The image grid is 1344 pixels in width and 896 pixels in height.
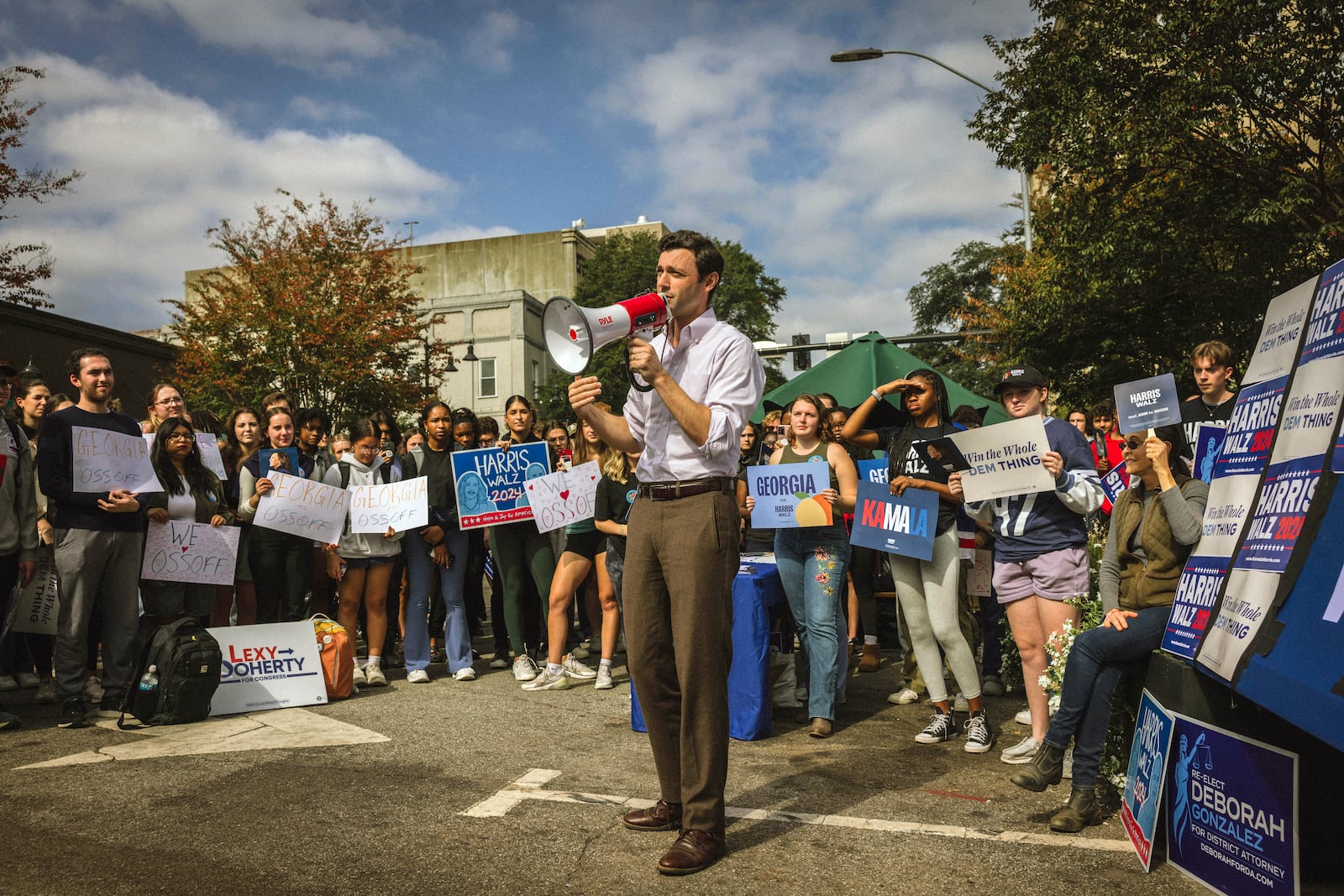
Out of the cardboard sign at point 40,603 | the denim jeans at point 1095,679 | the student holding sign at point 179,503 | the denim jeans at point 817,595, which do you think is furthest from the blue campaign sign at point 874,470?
the cardboard sign at point 40,603

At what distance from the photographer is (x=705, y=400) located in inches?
153

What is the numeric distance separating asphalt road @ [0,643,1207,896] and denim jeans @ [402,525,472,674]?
4.87ft

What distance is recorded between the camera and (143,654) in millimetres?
6098

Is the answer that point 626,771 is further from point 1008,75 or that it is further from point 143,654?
point 1008,75

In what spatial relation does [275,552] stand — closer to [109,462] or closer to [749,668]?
[109,462]

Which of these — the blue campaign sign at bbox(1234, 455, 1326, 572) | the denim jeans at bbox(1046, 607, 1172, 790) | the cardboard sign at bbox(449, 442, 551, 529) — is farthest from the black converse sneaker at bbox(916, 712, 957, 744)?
the cardboard sign at bbox(449, 442, 551, 529)

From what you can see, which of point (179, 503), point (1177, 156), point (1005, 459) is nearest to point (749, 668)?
point (1005, 459)

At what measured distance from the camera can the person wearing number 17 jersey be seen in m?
5.03

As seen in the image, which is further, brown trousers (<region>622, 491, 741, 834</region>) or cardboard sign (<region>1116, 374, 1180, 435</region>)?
cardboard sign (<region>1116, 374, 1180, 435</region>)

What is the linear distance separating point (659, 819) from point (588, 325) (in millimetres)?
1994

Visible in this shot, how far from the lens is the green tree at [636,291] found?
1641 inches

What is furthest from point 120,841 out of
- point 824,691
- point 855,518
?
point 855,518

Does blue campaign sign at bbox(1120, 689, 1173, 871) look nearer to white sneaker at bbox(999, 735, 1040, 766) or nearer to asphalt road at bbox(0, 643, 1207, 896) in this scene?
asphalt road at bbox(0, 643, 1207, 896)

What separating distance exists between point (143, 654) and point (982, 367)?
116 feet
